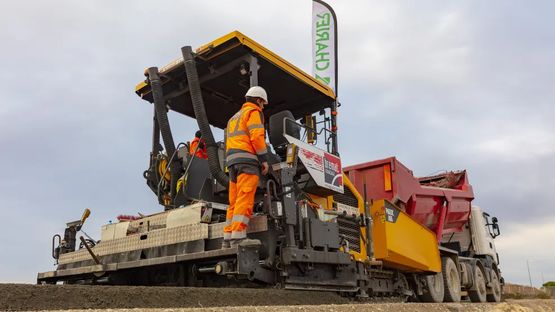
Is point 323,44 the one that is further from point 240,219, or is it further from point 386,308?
Result: point 386,308

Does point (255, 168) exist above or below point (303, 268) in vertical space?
above

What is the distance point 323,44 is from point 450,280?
4639mm

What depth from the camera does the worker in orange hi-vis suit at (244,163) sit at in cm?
470

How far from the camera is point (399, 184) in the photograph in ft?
26.5

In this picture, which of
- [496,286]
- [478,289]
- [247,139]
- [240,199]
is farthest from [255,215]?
[496,286]

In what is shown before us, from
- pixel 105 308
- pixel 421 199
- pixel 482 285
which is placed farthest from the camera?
pixel 482 285

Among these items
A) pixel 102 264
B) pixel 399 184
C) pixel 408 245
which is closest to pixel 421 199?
pixel 399 184

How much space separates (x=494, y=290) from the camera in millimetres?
11094

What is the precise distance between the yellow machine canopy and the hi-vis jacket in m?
0.50

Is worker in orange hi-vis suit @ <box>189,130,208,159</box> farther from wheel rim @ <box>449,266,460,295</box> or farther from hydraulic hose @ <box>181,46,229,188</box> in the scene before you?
wheel rim @ <box>449,266,460,295</box>

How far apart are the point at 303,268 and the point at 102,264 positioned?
2.36 metres

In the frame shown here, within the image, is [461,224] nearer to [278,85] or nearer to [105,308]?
[278,85]

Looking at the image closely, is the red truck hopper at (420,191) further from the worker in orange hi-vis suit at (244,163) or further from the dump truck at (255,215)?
the worker in orange hi-vis suit at (244,163)

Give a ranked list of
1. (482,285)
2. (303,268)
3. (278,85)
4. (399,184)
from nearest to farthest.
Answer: (303,268) < (278,85) < (399,184) < (482,285)
